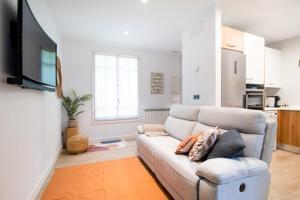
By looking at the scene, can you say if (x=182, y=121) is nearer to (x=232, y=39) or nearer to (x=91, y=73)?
(x=232, y=39)

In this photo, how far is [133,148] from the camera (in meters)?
3.54

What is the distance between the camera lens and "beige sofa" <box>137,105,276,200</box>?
1258 mm

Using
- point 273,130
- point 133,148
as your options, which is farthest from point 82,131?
point 273,130

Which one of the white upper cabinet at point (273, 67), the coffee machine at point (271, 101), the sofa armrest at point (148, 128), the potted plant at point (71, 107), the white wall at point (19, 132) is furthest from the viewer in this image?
the coffee machine at point (271, 101)

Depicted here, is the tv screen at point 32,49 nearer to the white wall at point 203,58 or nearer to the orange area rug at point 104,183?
the orange area rug at point 104,183

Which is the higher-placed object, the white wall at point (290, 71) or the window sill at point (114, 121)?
the white wall at point (290, 71)

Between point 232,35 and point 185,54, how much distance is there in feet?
2.86

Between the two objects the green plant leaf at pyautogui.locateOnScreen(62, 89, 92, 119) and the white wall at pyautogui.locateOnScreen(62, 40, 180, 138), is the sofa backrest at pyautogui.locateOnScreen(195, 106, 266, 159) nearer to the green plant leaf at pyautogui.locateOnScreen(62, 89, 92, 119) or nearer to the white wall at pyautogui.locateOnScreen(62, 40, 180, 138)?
the white wall at pyautogui.locateOnScreen(62, 40, 180, 138)

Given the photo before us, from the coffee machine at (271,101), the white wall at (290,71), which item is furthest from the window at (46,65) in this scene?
the white wall at (290,71)

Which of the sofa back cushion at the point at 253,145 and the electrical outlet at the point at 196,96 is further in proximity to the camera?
the electrical outlet at the point at 196,96

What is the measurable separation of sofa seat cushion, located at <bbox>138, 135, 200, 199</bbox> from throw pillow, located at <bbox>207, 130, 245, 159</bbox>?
240 millimetres

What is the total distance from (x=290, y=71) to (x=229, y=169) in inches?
154

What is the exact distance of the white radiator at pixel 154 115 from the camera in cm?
456

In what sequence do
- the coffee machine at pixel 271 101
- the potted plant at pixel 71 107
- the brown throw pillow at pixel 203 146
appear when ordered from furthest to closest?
the coffee machine at pixel 271 101
the potted plant at pixel 71 107
the brown throw pillow at pixel 203 146
